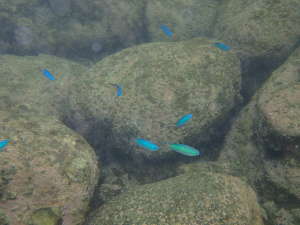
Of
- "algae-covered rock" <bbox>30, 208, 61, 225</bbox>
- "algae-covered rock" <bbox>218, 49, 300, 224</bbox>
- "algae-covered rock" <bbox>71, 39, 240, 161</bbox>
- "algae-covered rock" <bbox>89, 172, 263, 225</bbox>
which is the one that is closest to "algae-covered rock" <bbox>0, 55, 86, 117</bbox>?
"algae-covered rock" <bbox>71, 39, 240, 161</bbox>

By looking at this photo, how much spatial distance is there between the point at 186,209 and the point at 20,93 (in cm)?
586

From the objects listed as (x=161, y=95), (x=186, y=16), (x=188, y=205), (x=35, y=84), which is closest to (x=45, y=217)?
(x=188, y=205)

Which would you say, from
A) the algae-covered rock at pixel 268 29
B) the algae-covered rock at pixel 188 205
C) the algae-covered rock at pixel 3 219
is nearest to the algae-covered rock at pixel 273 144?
the algae-covered rock at pixel 188 205

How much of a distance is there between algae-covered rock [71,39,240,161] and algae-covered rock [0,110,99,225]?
145 centimetres

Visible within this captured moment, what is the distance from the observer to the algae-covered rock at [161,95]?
505cm

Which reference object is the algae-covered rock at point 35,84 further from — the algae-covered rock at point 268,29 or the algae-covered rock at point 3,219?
the algae-covered rock at point 268,29

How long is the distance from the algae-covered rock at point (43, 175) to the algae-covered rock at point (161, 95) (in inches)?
56.9

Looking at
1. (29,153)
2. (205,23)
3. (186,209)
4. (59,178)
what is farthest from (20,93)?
(205,23)

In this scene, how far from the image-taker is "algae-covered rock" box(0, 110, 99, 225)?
3.17m

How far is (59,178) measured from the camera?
345cm

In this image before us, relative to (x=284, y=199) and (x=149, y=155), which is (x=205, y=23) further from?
(x=284, y=199)

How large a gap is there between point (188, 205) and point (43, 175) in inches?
89.0

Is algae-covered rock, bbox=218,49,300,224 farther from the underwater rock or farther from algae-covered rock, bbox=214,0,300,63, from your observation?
the underwater rock

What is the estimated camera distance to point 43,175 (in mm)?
3400
